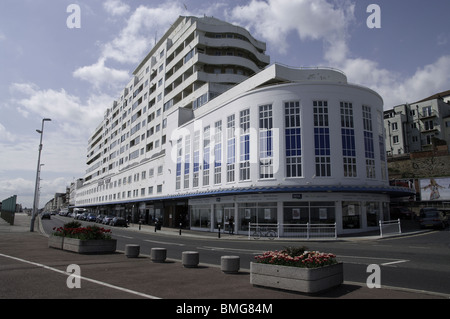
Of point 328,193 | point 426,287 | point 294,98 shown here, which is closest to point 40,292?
point 426,287

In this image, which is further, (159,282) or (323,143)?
(323,143)

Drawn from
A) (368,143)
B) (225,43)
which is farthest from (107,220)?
(368,143)

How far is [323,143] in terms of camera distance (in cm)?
2927

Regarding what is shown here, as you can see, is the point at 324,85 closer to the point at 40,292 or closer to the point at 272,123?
the point at 272,123

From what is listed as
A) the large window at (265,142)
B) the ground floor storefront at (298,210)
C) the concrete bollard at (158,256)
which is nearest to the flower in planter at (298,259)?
the concrete bollard at (158,256)

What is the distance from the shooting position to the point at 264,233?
27125mm

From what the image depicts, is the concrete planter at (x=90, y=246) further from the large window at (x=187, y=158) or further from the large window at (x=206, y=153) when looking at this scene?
the large window at (x=187, y=158)

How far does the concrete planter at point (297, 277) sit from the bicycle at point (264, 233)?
749 inches

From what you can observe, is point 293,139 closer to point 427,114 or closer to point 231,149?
point 231,149

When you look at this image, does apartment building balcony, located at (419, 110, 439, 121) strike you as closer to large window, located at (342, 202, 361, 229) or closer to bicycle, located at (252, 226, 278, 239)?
large window, located at (342, 202, 361, 229)

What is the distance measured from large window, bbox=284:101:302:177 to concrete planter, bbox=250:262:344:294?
21112 mm

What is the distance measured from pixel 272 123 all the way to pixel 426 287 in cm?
2334

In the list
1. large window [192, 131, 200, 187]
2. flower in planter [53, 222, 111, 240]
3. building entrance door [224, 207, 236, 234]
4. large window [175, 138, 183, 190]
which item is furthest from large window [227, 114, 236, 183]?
flower in planter [53, 222, 111, 240]

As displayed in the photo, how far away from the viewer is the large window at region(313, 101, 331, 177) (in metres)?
28.8
